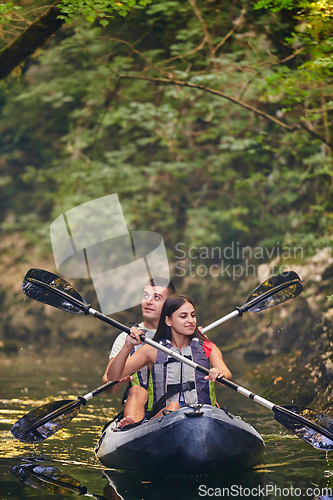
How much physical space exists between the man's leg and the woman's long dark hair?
1.85 feet

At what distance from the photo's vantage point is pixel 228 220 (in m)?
11.7

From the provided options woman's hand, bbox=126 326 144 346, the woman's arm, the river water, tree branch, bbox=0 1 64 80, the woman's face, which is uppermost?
tree branch, bbox=0 1 64 80

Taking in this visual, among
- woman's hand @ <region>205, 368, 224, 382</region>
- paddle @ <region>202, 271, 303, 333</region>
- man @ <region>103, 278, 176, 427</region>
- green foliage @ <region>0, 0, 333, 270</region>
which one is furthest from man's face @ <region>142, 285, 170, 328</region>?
green foliage @ <region>0, 0, 333, 270</region>

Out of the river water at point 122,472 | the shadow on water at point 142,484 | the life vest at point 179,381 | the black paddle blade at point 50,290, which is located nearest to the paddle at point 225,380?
the black paddle blade at point 50,290

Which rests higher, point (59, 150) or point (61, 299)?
point (61, 299)

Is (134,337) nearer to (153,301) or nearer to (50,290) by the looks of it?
(153,301)

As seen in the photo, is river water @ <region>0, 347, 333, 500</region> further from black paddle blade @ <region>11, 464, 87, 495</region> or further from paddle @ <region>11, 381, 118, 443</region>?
paddle @ <region>11, 381, 118, 443</region>

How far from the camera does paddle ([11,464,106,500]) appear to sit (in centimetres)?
357

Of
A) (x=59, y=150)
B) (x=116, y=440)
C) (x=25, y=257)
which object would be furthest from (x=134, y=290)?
(x=116, y=440)

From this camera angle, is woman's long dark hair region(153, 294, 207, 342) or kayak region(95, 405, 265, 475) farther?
woman's long dark hair region(153, 294, 207, 342)

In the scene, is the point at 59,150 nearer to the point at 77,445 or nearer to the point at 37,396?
the point at 37,396

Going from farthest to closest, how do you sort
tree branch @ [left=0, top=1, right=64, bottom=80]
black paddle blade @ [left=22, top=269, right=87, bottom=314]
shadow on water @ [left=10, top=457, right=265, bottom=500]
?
tree branch @ [left=0, top=1, right=64, bottom=80]
black paddle blade @ [left=22, top=269, right=87, bottom=314]
shadow on water @ [left=10, top=457, right=265, bottom=500]

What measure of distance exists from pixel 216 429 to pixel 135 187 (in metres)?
9.02

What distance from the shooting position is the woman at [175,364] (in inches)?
151
